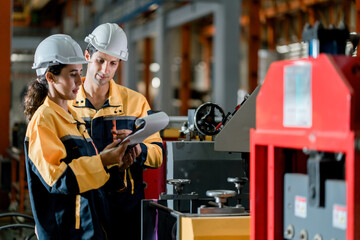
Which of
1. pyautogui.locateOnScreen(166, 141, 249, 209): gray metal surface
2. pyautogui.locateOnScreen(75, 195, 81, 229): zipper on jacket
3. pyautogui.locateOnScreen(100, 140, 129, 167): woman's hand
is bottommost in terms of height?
pyautogui.locateOnScreen(75, 195, 81, 229): zipper on jacket

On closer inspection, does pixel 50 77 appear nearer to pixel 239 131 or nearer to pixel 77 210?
pixel 77 210

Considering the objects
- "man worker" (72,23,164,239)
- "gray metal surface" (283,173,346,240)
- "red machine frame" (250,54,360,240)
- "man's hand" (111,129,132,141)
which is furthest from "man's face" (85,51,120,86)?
"gray metal surface" (283,173,346,240)

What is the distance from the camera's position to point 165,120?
8.80 ft

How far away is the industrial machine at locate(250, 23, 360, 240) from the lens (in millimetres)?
1704

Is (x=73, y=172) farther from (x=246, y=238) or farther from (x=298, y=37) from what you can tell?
(x=298, y=37)

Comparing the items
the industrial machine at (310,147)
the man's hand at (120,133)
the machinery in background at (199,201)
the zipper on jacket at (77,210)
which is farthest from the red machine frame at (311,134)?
the man's hand at (120,133)

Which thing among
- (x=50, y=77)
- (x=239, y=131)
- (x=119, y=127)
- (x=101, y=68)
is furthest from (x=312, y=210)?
(x=101, y=68)

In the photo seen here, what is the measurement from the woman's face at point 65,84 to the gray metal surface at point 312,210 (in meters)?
1.01

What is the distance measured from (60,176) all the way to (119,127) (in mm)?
742

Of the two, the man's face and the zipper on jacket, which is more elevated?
the man's face

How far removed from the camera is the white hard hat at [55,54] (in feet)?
8.27

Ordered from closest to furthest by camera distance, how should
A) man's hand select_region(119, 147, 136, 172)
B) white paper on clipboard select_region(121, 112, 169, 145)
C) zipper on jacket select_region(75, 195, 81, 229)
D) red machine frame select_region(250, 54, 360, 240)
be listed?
red machine frame select_region(250, 54, 360, 240) < zipper on jacket select_region(75, 195, 81, 229) < white paper on clipboard select_region(121, 112, 169, 145) < man's hand select_region(119, 147, 136, 172)

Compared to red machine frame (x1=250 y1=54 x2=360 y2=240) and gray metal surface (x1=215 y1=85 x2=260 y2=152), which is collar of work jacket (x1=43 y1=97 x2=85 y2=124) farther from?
red machine frame (x1=250 y1=54 x2=360 y2=240)

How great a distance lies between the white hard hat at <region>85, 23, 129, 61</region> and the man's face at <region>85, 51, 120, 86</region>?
3 cm
